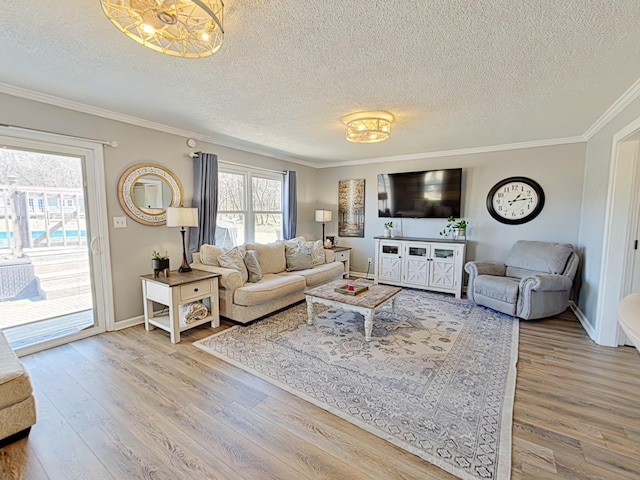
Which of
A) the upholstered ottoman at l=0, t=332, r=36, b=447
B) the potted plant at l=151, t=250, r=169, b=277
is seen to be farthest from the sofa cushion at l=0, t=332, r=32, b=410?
the potted plant at l=151, t=250, r=169, b=277

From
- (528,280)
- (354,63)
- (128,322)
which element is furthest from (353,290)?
(128,322)

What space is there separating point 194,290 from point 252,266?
2.74ft

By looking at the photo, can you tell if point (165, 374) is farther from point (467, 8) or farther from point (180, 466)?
point (467, 8)

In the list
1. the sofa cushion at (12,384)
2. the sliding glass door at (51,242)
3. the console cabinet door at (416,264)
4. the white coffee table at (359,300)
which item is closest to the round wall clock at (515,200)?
the console cabinet door at (416,264)

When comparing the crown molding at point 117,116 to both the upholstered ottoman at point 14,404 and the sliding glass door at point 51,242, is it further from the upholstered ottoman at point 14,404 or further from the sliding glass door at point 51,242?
the upholstered ottoman at point 14,404

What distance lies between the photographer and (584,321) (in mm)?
3469

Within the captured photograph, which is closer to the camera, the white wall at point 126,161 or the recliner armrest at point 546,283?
the white wall at point 126,161

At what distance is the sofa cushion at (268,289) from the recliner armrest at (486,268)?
242cm

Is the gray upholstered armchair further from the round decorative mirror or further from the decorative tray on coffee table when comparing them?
the round decorative mirror

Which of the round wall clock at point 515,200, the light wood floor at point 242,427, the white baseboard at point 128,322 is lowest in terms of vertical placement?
the light wood floor at point 242,427

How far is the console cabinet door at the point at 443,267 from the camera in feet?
15.4

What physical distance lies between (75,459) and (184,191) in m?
3.02

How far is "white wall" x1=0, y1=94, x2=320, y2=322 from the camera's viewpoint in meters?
2.73

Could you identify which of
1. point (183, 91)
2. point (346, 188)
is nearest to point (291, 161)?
point (346, 188)
